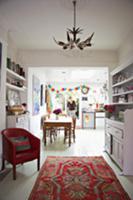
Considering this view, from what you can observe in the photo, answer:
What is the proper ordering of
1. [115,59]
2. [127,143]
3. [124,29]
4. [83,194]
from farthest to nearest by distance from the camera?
[115,59] < [124,29] < [127,143] < [83,194]

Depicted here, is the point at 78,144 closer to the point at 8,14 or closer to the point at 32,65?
the point at 32,65

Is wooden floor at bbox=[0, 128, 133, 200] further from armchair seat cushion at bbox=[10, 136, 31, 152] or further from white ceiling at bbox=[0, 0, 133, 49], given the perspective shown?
A: white ceiling at bbox=[0, 0, 133, 49]

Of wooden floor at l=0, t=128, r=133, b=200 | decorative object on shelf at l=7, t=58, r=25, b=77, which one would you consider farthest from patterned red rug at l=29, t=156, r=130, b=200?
decorative object on shelf at l=7, t=58, r=25, b=77

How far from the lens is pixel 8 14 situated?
2754 millimetres

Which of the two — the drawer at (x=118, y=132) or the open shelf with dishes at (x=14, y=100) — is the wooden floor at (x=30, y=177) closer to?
the drawer at (x=118, y=132)

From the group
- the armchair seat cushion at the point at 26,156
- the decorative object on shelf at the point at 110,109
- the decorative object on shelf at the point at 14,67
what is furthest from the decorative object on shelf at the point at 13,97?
the decorative object on shelf at the point at 110,109

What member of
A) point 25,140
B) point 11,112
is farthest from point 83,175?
point 11,112

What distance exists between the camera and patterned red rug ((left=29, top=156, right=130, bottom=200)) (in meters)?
2.06

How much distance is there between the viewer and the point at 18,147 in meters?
2.78

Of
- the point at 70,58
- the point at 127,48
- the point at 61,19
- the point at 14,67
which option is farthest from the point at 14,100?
the point at 127,48

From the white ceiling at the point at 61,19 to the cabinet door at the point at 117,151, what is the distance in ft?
7.74

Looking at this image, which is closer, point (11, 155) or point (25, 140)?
point (11, 155)

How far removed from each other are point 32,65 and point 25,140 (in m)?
2.33

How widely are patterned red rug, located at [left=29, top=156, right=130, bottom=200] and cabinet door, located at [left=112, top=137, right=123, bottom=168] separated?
0.77ft
